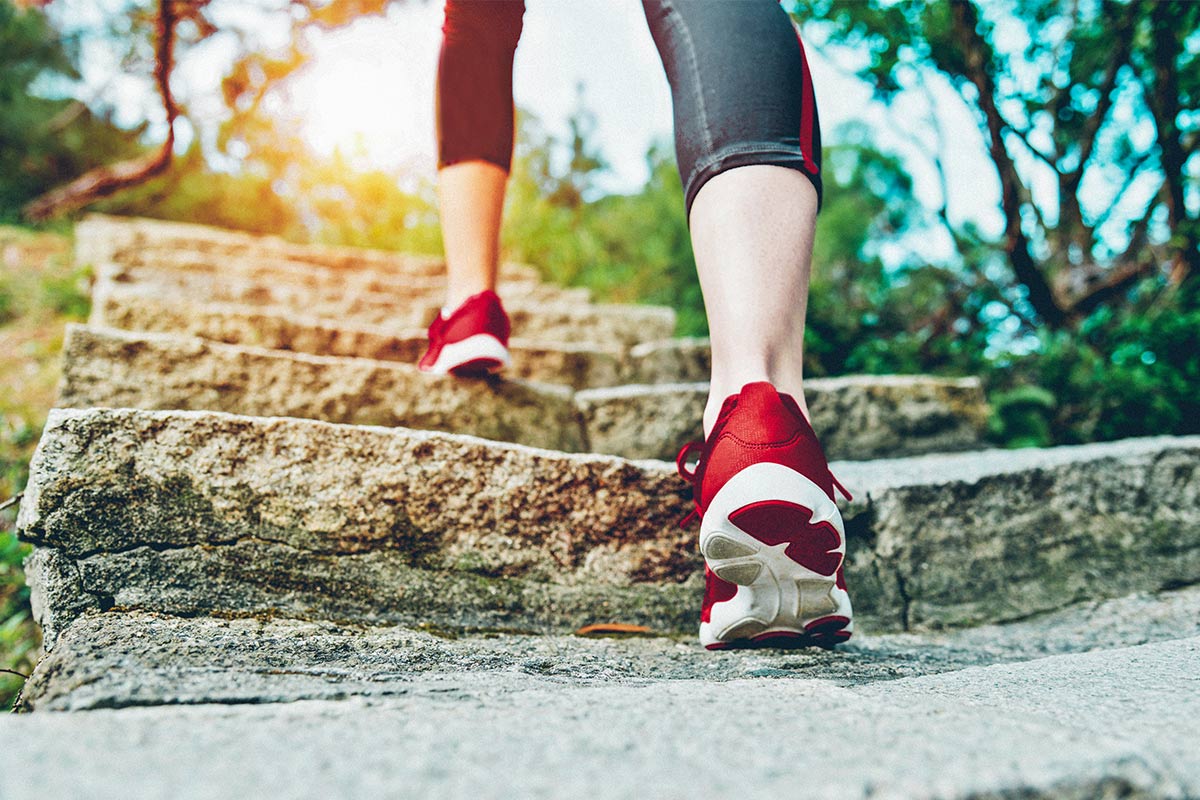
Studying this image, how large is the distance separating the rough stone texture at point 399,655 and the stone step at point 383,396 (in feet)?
1.89

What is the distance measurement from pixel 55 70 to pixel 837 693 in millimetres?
A: 12799

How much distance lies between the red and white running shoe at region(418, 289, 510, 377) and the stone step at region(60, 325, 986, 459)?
43mm

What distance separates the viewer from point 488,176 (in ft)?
4.72

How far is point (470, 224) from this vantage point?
1.43 meters

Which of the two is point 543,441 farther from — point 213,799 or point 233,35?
point 233,35

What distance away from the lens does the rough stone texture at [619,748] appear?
42cm

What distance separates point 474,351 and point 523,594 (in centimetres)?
51

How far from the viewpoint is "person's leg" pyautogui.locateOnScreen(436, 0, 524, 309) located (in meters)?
1.39

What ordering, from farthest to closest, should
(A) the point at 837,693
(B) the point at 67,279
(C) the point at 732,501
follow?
(B) the point at 67,279, (C) the point at 732,501, (A) the point at 837,693

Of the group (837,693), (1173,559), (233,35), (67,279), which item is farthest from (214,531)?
(233,35)

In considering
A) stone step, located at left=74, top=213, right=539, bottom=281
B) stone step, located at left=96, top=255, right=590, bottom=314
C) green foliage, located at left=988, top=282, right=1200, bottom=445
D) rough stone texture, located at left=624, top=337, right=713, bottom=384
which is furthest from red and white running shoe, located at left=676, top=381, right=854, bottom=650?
stone step, located at left=74, top=213, right=539, bottom=281

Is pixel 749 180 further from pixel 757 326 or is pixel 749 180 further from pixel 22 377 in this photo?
pixel 22 377

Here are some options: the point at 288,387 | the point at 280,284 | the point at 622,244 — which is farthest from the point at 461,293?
the point at 622,244

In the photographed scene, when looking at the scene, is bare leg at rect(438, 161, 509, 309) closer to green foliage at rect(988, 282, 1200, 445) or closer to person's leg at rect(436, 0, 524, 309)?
person's leg at rect(436, 0, 524, 309)
